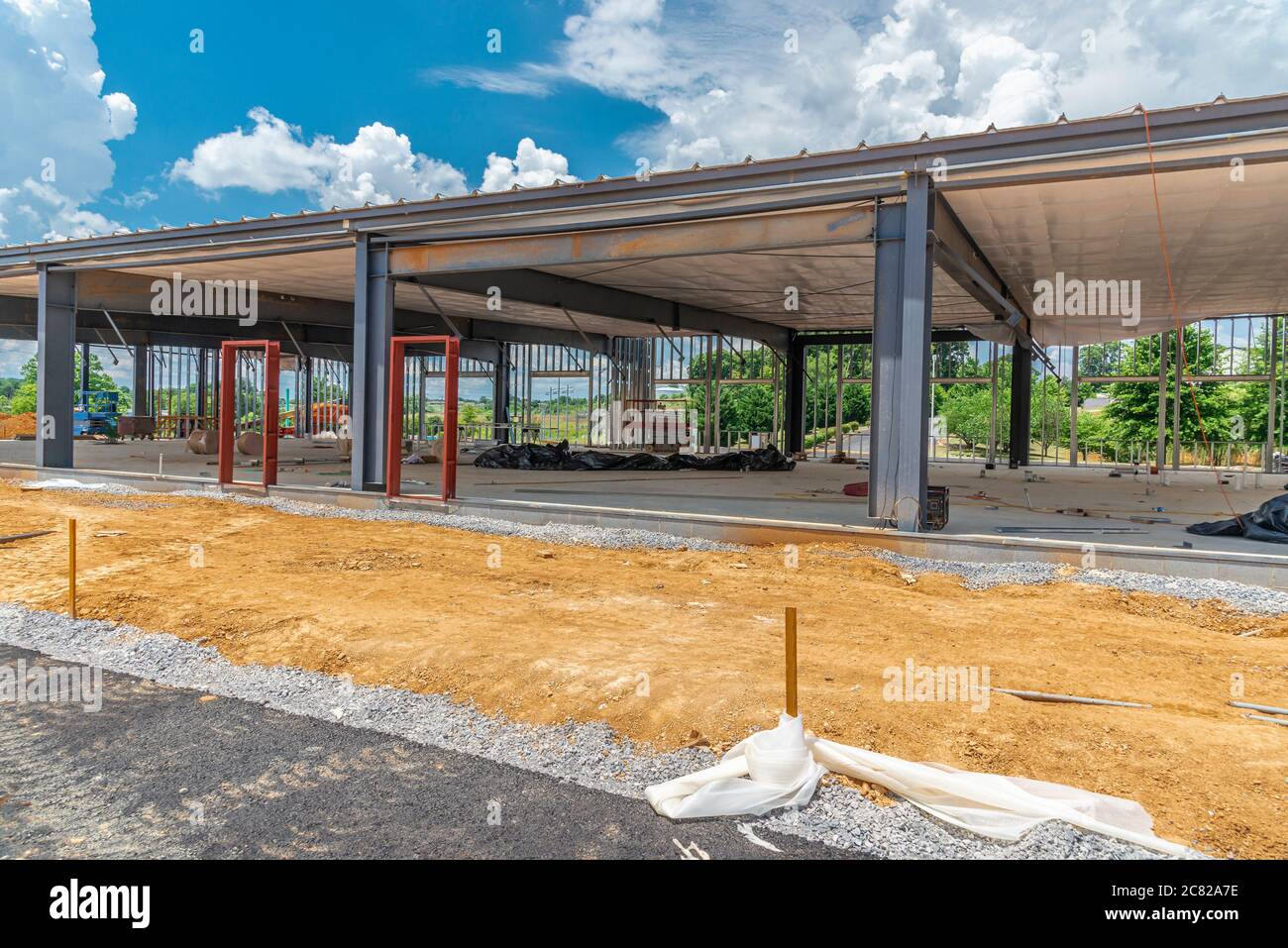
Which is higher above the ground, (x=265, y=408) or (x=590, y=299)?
(x=590, y=299)

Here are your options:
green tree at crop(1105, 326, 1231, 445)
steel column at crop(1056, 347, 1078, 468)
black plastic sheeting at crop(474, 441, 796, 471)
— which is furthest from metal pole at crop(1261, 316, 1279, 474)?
black plastic sheeting at crop(474, 441, 796, 471)

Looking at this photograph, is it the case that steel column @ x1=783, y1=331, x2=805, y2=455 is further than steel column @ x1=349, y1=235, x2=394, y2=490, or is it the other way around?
steel column @ x1=783, y1=331, x2=805, y2=455

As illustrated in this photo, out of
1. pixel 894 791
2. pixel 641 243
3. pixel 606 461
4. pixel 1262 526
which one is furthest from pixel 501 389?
pixel 894 791

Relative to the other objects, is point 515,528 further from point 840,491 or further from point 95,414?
point 95,414

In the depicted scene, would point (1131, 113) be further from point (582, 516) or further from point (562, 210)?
point (582, 516)

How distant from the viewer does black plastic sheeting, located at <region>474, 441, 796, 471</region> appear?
2494cm

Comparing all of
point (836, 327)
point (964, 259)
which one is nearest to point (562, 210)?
point (964, 259)

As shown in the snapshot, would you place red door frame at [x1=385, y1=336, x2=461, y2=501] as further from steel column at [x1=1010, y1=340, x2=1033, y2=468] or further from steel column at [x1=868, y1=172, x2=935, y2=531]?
steel column at [x1=1010, y1=340, x2=1033, y2=468]

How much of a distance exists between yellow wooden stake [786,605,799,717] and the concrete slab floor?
733 cm

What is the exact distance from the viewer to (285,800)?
14.2 ft

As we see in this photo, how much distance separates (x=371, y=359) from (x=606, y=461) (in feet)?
34.3

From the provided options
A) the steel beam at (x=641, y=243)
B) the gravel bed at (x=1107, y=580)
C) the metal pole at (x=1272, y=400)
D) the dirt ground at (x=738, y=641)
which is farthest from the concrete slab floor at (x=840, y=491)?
the steel beam at (x=641, y=243)

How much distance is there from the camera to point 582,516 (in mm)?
13016
